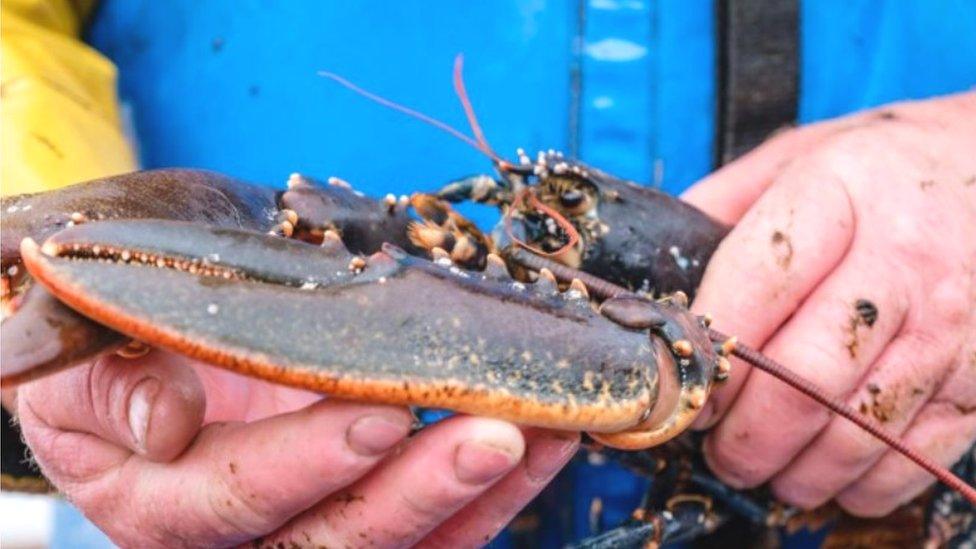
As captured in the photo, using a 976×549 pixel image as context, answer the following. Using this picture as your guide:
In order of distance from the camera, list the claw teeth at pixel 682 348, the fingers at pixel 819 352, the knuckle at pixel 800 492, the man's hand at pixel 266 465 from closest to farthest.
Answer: the man's hand at pixel 266 465, the claw teeth at pixel 682 348, the fingers at pixel 819 352, the knuckle at pixel 800 492

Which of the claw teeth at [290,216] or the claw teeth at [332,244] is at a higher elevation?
the claw teeth at [332,244]

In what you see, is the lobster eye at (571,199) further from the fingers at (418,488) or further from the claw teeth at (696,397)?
the fingers at (418,488)

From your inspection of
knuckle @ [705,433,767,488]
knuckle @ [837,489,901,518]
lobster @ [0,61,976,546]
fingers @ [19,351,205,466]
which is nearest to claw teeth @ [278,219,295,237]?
lobster @ [0,61,976,546]

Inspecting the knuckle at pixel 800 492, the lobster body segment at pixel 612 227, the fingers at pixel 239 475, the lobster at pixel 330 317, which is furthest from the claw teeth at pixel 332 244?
the knuckle at pixel 800 492

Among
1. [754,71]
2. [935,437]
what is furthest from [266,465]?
[754,71]

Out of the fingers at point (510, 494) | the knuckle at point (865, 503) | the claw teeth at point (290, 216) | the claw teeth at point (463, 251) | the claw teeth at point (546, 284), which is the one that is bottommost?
the knuckle at point (865, 503)

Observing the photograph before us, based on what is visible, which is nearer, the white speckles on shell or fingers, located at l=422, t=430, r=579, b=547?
fingers, located at l=422, t=430, r=579, b=547

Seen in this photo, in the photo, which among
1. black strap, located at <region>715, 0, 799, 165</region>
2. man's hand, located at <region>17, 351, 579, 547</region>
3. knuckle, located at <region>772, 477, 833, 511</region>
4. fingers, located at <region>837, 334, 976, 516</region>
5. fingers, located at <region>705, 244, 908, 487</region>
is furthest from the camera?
black strap, located at <region>715, 0, 799, 165</region>

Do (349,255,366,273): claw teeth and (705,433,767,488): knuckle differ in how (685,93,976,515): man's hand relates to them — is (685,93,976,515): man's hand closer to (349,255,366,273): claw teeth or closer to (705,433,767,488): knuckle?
(705,433,767,488): knuckle
